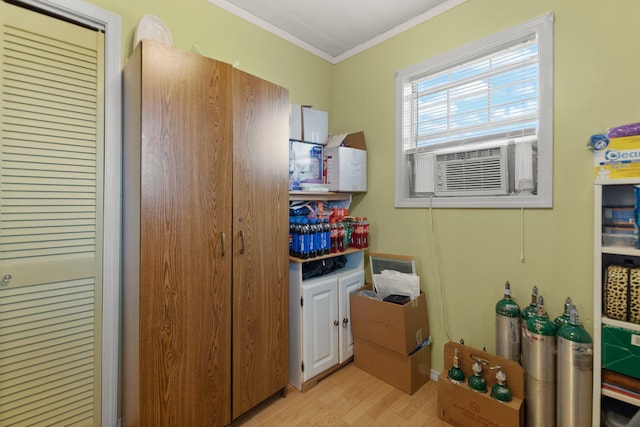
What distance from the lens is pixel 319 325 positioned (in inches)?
79.6

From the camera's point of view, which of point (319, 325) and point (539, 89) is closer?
point (539, 89)

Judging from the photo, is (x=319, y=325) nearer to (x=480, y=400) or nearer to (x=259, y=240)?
(x=259, y=240)

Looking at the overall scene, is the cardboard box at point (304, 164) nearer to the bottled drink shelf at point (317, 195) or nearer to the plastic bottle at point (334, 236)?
the bottled drink shelf at point (317, 195)

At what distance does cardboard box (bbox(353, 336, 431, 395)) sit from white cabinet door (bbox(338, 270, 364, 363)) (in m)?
0.07

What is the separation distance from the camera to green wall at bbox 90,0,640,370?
1.46 metres

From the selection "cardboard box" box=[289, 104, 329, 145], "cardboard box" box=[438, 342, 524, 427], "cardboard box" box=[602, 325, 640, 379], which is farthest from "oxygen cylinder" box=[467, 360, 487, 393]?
"cardboard box" box=[289, 104, 329, 145]

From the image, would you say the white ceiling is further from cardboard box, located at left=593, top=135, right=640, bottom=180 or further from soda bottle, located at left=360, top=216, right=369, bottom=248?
soda bottle, located at left=360, top=216, right=369, bottom=248

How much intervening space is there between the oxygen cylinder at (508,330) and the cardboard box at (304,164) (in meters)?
1.54

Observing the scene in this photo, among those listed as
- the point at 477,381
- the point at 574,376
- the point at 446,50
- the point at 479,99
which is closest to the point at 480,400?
the point at 477,381

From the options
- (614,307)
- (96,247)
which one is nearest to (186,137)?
(96,247)

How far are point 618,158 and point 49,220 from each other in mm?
2722

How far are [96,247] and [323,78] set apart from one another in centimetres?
229

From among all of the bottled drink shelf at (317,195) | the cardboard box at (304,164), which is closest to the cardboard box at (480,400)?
the bottled drink shelf at (317,195)

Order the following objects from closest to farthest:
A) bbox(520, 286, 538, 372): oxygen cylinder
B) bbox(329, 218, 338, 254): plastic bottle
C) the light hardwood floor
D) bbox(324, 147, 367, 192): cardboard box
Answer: bbox(520, 286, 538, 372): oxygen cylinder
the light hardwood floor
bbox(329, 218, 338, 254): plastic bottle
bbox(324, 147, 367, 192): cardboard box
